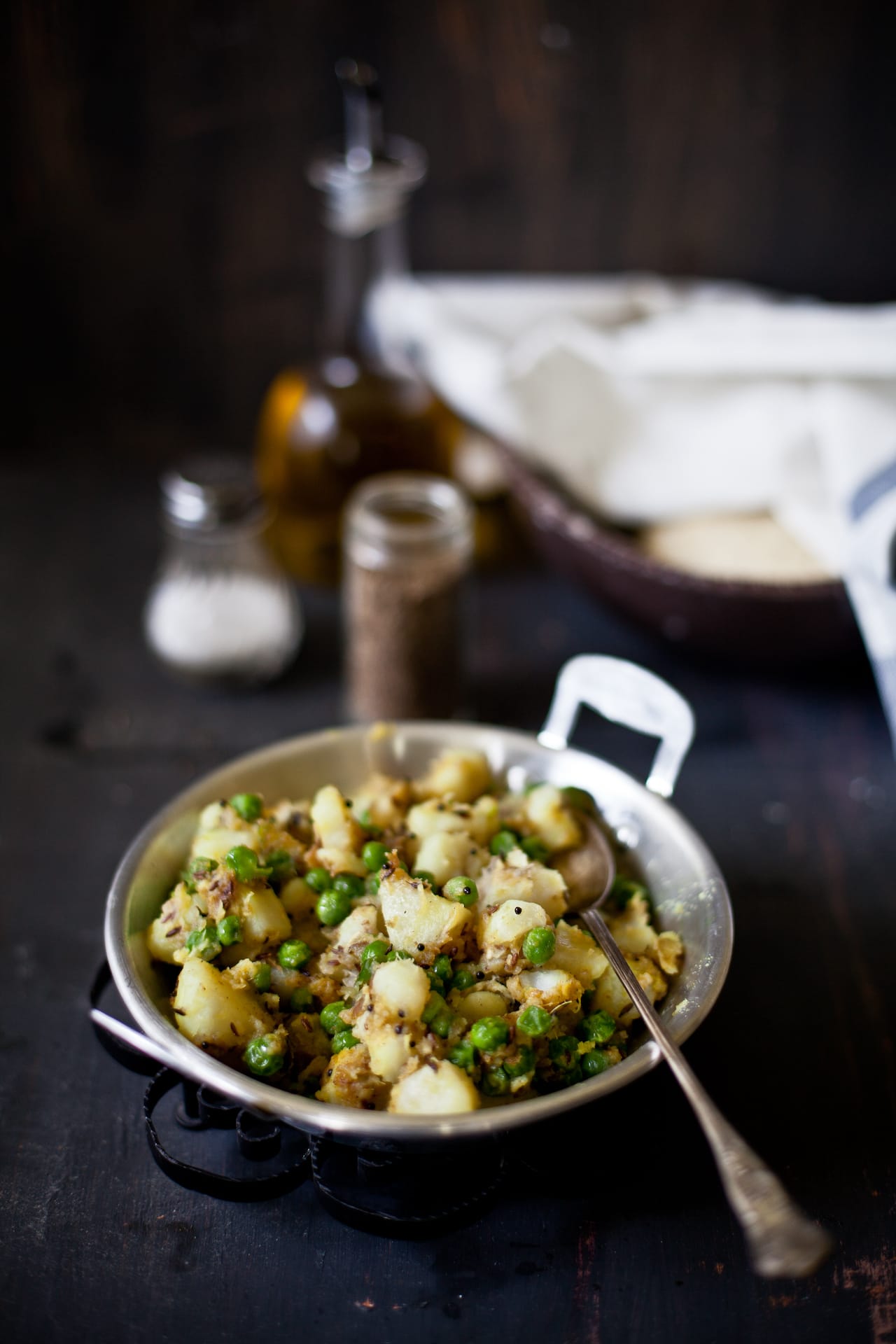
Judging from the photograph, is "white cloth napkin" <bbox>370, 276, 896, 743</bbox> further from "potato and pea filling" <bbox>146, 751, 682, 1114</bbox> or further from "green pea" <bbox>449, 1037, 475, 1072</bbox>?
"green pea" <bbox>449, 1037, 475, 1072</bbox>

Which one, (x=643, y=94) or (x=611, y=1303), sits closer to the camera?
(x=611, y=1303)

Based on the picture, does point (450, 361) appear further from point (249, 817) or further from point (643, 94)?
point (249, 817)

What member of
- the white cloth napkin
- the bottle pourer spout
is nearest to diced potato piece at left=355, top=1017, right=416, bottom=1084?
the white cloth napkin

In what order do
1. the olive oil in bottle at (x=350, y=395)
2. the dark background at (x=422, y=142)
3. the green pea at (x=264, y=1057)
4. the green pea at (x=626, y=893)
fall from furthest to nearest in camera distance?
the dark background at (x=422, y=142), the olive oil in bottle at (x=350, y=395), the green pea at (x=626, y=893), the green pea at (x=264, y=1057)

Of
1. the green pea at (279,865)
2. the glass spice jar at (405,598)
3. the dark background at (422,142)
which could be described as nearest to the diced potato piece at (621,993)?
the green pea at (279,865)

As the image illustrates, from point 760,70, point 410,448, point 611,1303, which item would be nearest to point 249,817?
point 611,1303

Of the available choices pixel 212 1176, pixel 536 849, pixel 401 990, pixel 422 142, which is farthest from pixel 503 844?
pixel 422 142

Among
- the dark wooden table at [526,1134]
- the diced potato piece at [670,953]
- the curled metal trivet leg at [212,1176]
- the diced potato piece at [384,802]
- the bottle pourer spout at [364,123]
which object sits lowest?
the dark wooden table at [526,1134]

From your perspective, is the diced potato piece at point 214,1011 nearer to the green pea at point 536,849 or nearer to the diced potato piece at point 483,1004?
the diced potato piece at point 483,1004
